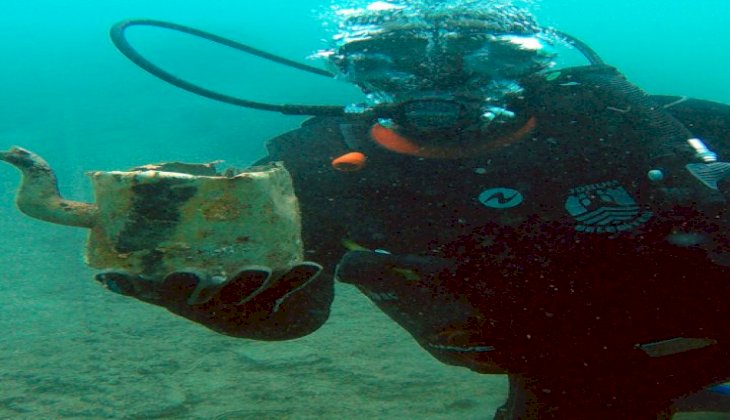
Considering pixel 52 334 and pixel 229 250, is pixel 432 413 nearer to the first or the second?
pixel 229 250

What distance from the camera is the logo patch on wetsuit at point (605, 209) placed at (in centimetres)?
212

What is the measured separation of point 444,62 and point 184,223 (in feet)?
5.07

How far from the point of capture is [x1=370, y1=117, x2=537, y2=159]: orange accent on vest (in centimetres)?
246

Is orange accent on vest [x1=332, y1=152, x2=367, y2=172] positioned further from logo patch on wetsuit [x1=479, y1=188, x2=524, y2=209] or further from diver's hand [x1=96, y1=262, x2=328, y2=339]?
diver's hand [x1=96, y1=262, x2=328, y2=339]

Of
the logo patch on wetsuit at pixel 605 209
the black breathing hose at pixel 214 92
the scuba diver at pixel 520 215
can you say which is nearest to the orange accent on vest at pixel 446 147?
the scuba diver at pixel 520 215

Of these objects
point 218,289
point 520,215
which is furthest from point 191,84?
point 520,215

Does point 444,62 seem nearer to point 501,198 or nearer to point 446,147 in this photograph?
point 446,147

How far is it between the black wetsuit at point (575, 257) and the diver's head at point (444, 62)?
0.58 ft

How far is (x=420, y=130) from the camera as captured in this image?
252 centimetres

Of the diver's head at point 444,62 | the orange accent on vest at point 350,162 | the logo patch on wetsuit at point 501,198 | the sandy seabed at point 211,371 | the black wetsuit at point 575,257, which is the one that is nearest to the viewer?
→ the black wetsuit at point 575,257

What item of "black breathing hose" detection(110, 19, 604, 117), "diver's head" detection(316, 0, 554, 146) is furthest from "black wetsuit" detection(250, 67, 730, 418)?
"black breathing hose" detection(110, 19, 604, 117)

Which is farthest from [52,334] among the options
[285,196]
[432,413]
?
[285,196]

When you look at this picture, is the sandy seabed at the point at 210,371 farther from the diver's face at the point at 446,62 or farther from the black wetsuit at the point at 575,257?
the diver's face at the point at 446,62

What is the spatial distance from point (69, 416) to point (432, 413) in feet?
8.18
